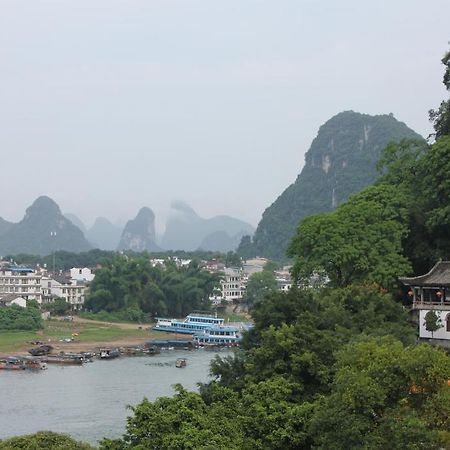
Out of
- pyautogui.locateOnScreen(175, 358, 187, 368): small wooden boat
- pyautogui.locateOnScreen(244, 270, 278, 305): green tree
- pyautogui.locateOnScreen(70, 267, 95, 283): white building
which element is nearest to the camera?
pyautogui.locateOnScreen(175, 358, 187, 368): small wooden boat

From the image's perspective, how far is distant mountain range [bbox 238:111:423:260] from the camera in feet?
390

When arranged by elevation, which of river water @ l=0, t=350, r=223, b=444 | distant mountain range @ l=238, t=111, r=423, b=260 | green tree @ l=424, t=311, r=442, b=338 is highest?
distant mountain range @ l=238, t=111, r=423, b=260

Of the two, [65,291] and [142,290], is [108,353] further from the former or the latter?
[65,291]

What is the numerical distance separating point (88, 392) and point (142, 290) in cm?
3263

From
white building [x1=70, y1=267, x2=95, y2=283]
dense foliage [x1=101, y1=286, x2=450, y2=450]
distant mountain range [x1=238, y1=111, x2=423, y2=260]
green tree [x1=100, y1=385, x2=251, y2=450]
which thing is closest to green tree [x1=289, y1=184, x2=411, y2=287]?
dense foliage [x1=101, y1=286, x2=450, y2=450]

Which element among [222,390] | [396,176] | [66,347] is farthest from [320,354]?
[66,347]

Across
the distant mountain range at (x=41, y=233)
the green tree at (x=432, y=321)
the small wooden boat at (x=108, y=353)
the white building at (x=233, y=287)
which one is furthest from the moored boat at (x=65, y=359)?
the distant mountain range at (x=41, y=233)

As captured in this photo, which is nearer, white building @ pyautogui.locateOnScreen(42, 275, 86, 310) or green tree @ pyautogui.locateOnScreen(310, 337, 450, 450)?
green tree @ pyautogui.locateOnScreen(310, 337, 450, 450)

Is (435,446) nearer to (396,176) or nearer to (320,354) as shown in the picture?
(320,354)

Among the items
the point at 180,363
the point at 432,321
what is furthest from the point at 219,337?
the point at 432,321

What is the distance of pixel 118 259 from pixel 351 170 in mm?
58230

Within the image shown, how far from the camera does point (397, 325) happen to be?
62.4ft

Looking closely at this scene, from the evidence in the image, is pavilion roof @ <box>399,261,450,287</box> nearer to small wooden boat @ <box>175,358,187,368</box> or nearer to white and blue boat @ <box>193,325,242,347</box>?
small wooden boat @ <box>175,358,187,368</box>

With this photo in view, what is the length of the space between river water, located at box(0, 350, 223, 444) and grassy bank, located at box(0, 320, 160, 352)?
7.04 m
